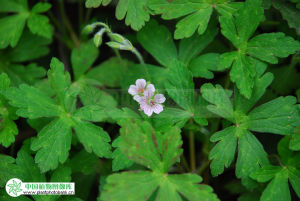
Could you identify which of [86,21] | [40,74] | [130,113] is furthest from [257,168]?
[86,21]

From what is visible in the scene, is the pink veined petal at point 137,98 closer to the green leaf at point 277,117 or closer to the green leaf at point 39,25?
the green leaf at point 277,117

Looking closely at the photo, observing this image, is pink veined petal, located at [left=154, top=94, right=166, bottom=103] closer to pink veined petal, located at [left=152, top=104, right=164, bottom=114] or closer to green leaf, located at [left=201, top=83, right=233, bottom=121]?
pink veined petal, located at [left=152, top=104, right=164, bottom=114]

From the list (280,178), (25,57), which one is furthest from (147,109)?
(25,57)

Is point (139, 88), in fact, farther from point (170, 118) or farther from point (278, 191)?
point (278, 191)

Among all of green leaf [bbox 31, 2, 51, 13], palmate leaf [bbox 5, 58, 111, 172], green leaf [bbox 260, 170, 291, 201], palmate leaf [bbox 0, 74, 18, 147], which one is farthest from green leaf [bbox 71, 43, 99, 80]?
green leaf [bbox 260, 170, 291, 201]

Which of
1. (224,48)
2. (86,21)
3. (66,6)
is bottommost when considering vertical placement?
(224,48)

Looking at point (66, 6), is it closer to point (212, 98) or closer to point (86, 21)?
point (86, 21)

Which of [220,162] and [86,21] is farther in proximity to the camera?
[86,21]
